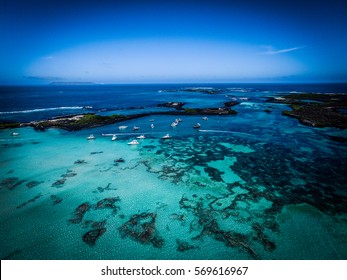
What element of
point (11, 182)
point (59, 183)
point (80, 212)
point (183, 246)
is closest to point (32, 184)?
point (11, 182)

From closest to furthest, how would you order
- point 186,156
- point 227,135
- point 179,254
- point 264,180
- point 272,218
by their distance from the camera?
point 179,254, point 272,218, point 264,180, point 186,156, point 227,135

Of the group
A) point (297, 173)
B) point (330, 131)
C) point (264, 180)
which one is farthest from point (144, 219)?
point (330, 131)

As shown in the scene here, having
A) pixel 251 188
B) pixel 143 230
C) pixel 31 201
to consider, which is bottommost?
pixel 143 230

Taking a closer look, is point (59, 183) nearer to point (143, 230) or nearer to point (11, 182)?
point (11, 182)

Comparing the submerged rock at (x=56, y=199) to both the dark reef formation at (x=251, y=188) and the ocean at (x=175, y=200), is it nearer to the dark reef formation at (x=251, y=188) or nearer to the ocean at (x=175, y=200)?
the ocean at (x=175, y=200)

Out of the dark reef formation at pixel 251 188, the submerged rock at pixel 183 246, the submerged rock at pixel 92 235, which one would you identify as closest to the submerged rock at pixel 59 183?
the submerged rock at pixel 92 235

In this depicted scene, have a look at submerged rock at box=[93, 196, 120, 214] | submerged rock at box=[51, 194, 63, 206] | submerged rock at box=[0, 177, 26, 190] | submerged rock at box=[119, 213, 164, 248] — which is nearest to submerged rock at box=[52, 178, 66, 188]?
submerged rock at box=[51, 194, 63, 206]

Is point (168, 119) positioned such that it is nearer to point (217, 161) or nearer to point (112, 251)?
point (217, 161)

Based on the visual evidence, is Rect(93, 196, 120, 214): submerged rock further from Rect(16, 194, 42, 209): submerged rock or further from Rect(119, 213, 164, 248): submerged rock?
Rect(16, 194, 42, 209): submerged rock

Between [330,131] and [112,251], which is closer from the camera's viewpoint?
[112,251]
